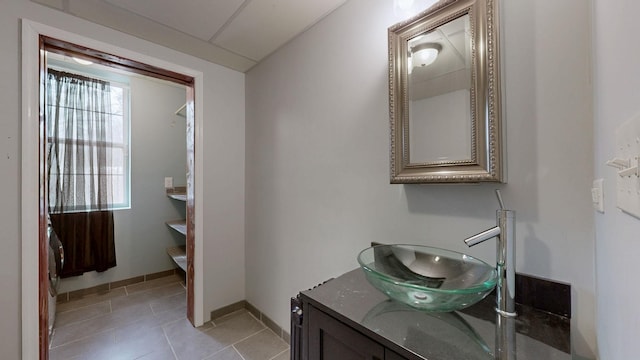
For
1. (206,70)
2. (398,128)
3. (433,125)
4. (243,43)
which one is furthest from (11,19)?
(433,125)

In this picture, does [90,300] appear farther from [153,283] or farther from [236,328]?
[236,328]

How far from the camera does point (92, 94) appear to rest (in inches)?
105

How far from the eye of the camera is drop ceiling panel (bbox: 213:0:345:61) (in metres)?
1.53

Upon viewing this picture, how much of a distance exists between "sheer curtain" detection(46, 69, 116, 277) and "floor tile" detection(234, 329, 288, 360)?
203 centimetres

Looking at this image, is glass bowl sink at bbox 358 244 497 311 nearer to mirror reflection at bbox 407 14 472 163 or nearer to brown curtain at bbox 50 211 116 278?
mirror reflection at bbox 407 14 472 163

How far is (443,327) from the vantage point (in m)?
0.77

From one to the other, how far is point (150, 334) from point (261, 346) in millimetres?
949

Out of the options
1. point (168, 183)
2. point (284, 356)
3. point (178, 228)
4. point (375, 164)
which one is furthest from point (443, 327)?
point (168, 183)

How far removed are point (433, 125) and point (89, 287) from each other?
3.70 m

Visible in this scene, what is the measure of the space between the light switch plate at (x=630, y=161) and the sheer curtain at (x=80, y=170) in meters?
3.70

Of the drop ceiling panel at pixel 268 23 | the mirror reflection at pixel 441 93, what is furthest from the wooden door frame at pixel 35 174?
the mirror reflection at pixel 441 93

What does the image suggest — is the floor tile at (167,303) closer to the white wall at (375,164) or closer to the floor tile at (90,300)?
the floor tile at (90,300)

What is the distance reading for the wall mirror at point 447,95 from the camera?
36.5 inches

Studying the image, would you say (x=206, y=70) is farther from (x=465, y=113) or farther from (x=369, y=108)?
(x=465, y=113)
